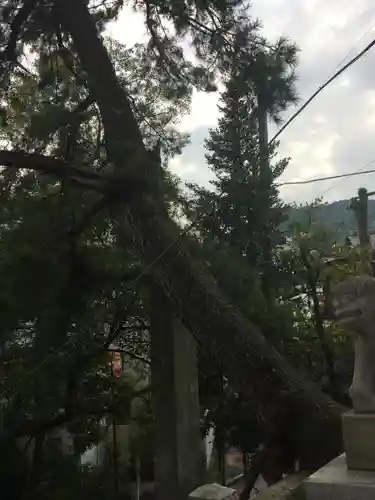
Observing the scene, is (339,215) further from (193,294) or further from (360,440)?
(360,440)

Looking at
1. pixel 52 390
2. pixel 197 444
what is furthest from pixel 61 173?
pixel 197 444

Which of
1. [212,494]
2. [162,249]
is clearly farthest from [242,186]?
[212,494]

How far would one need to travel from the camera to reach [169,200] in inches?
157

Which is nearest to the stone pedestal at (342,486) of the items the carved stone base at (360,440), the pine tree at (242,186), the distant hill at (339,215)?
the carved stone base at (360,440)

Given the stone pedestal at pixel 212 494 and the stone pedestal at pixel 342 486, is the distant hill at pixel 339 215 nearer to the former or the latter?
the stone pedestal at pixel 212 494

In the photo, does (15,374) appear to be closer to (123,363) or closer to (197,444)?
(197,444)

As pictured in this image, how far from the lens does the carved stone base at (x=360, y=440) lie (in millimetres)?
2043

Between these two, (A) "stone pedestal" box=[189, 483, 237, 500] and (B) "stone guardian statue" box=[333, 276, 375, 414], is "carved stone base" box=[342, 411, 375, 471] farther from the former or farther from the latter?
(A) "stone pedestal" box=[189, 483, 237, 500]

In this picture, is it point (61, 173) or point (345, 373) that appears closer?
point (61, 173)

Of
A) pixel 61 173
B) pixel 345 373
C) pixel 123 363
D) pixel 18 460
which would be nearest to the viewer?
pixel 61 173

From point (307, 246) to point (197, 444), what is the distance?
234 centimetres

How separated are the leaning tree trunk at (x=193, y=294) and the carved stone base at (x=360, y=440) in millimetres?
1405

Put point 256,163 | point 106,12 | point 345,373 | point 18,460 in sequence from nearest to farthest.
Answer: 1. point 18,460
2. point 106,12
3. point 345,373
4. point 256,163

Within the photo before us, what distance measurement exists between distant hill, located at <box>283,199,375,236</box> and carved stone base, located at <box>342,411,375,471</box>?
4493mm
